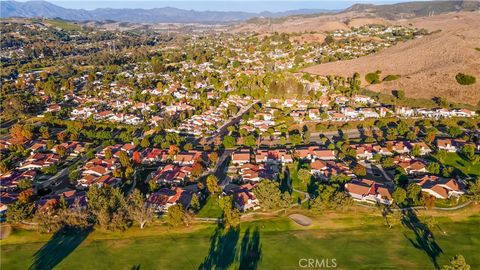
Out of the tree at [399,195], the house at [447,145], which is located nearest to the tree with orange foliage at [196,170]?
the tree at [399,195]

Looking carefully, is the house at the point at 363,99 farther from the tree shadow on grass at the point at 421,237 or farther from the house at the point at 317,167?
the tree shadow on grass at the point at 421,237

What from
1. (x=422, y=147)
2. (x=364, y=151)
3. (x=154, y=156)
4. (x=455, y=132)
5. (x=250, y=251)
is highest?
(x=455, y=132)

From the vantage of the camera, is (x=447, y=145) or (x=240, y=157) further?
(x=447, y=145)

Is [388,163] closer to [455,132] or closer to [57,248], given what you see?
[455,132]

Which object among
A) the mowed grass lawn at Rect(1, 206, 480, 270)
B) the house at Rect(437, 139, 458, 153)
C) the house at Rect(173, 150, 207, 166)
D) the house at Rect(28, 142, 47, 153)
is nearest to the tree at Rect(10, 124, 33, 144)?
the house at Rect(28, 142, 47, 153)

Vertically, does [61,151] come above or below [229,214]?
above

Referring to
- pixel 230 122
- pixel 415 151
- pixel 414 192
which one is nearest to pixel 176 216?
pixel 414 192

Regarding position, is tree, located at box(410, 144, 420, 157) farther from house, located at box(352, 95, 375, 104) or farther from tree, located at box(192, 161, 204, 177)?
tree, located at box(192, 161, 204, 177)
